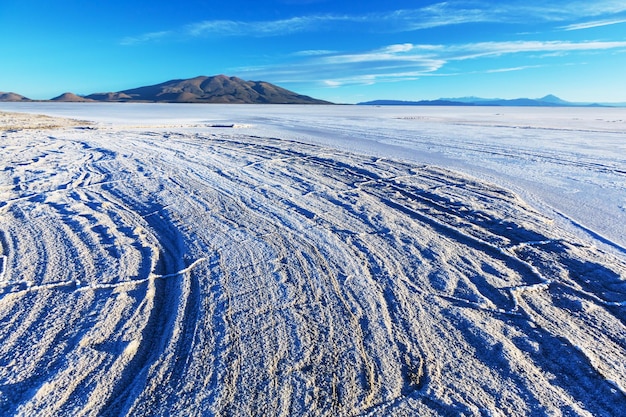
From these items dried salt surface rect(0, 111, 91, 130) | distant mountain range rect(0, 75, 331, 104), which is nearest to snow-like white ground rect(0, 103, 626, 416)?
dried salt surface rect(0, 111, 91, 130)

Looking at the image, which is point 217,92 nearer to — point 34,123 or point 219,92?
point 219,92

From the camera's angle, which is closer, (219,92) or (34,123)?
(34,123)

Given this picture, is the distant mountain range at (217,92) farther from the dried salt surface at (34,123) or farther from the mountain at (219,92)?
the dried salt surface at (34,123)

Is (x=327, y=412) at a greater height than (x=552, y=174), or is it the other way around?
(x=552, y=174)

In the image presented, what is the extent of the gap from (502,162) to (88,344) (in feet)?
28.3

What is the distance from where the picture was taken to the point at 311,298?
122 inches

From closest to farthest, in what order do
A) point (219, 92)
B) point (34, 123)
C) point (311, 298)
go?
point (311, 298) → point (34, 123) → point (219, 92)

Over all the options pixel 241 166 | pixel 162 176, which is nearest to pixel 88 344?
pixel 162 176

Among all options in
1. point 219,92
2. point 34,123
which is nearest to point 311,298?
point 34,123

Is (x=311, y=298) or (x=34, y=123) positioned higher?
(x=34, y=123)

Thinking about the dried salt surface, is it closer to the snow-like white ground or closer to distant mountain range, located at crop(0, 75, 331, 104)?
the snow-like white ground

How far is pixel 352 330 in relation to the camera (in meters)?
2.71

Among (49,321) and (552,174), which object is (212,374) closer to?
(49,321)

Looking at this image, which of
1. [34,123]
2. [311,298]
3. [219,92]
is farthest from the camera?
[219,92]
